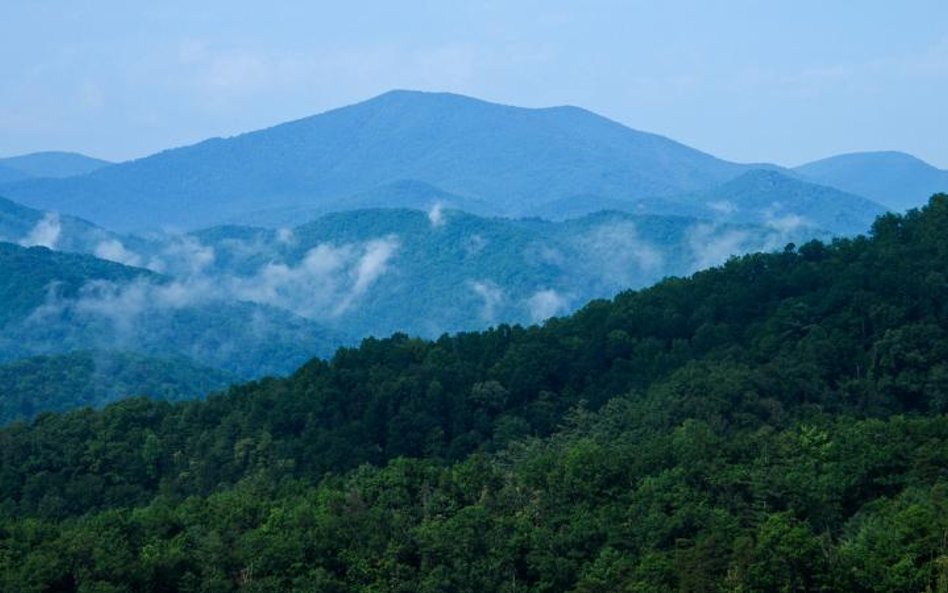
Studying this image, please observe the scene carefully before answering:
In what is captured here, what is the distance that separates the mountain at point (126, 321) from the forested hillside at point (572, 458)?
58.7 meters

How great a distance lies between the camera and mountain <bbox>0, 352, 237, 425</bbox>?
5991 cm

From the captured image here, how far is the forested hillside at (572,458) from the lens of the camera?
66.0 ft

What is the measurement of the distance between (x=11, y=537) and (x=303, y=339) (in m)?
77.9

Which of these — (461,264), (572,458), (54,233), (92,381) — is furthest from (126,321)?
(572,458)

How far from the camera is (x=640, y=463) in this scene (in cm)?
2314

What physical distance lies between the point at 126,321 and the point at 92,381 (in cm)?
3179

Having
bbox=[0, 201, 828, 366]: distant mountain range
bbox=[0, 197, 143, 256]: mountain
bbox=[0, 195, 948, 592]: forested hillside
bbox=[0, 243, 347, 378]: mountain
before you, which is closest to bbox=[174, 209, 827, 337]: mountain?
bbox=[0, 201, 828, 366]: distant mountain range

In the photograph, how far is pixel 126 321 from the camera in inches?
3743

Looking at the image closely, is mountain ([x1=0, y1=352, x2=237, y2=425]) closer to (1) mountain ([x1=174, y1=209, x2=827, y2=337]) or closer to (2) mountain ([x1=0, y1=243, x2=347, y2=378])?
(2) mountain ([x1=0, y1=243, x2=347, y2=378])

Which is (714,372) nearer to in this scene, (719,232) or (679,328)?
(679,328)

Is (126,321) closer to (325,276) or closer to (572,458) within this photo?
(325,276)

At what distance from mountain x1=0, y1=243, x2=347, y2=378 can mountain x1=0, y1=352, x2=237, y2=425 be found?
2102cm

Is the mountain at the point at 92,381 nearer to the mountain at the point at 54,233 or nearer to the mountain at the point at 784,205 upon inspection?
the mountain at the point at 54,233

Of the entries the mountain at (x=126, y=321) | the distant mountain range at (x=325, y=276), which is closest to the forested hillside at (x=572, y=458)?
the mountain at (x=126, y=321)
